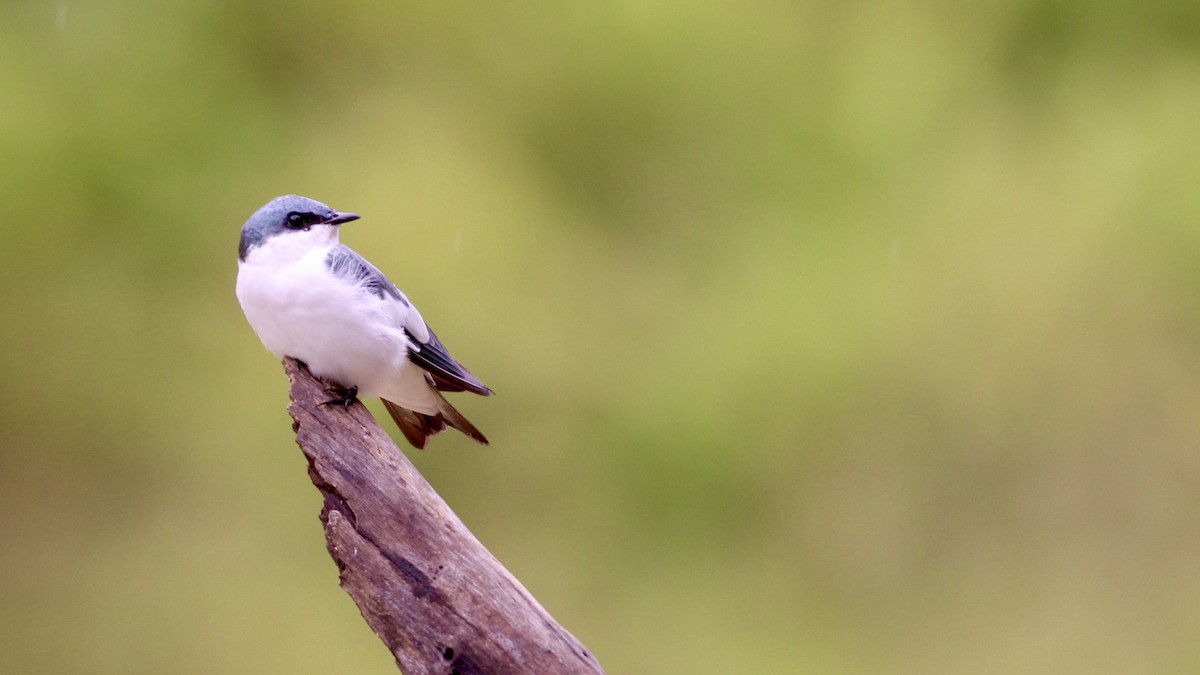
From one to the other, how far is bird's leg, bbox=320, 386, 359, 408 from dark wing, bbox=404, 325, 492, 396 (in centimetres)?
16

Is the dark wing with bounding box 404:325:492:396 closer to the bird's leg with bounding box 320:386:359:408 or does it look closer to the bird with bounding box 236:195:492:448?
the bird with bounding box 236:195:492:448

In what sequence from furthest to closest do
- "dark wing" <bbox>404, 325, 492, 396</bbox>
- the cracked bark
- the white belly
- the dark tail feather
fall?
1. the dark tail feather
2. "dark wing" <bbox>404, 325, 492, 396</bbox>
3. the white belly
4. the cracked bark

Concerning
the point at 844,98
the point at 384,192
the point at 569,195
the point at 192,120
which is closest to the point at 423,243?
the point at 384,192

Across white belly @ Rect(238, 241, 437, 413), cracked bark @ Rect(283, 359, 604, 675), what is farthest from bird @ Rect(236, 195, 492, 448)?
cracked bark @ Rect(283, 359, 604, 675)

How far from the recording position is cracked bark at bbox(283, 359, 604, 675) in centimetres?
173

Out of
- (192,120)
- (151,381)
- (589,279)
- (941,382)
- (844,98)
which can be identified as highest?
(844,98)

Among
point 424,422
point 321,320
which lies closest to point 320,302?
point 321,320

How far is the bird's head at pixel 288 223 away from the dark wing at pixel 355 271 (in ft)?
0.14

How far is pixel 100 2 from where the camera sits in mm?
3537

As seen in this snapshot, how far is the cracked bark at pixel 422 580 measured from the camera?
1.73 meters

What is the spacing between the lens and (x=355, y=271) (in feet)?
6.57

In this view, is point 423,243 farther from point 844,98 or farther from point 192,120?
point 844,98

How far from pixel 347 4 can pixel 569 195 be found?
0.96 meters

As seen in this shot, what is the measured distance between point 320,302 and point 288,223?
0.16 metres
